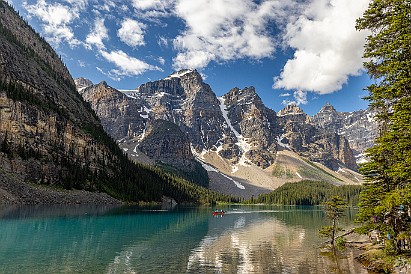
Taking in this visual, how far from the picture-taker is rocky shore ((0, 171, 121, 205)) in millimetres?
108338

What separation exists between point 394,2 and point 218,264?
2737cm

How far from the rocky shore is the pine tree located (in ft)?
358

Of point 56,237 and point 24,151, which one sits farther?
point 24,151

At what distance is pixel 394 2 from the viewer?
2259 cm

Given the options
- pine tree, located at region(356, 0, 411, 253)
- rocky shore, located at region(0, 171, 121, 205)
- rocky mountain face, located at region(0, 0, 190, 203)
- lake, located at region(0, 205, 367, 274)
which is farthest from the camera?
rocky mountain face, located at region(0, 0, 190, 203)

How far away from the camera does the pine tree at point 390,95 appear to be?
20.5 metres

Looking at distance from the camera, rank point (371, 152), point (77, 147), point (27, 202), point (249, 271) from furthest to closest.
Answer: point (77, 147) < point (27, 202) < point (249, 271) < point (371, 152)

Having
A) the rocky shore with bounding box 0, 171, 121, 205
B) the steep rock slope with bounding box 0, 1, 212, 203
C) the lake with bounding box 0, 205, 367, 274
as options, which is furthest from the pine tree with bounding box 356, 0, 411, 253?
the steep rock slope with bounding box 0, 1, 212, 203

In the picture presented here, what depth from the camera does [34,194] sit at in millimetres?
119062

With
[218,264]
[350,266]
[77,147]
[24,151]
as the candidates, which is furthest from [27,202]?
[350,266]

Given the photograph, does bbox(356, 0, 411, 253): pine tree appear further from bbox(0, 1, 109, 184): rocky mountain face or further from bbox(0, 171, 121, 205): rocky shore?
bbox(0, 1, 109, 184): rocky mountain face

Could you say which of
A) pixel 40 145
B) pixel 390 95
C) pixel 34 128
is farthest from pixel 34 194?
pixel 390 95

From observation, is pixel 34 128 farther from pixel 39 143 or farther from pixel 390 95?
pixel 390 95

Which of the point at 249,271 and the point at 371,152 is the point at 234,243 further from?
the point at 371,152
